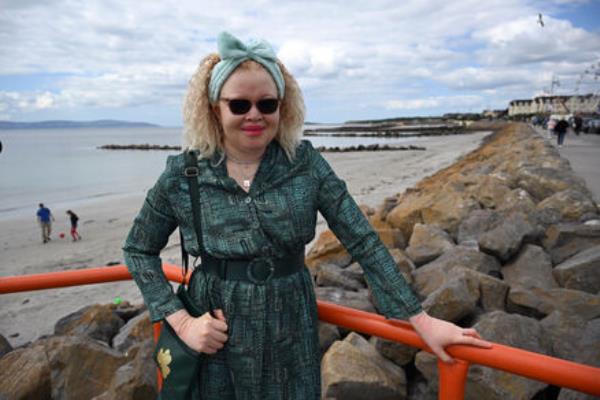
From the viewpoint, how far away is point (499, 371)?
2.65m

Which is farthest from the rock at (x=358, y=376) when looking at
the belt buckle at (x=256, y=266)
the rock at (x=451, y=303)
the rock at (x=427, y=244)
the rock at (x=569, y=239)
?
the rock at (x=569, y=239)

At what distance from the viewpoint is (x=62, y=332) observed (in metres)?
5.35

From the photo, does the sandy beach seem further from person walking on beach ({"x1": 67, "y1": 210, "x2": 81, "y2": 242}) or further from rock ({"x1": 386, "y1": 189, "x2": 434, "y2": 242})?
rock ({"x1": 386, "y1": 189, "x2": 434, "y2": 242})

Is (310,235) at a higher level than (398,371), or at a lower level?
higher

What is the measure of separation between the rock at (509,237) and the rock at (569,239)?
21 centimetres

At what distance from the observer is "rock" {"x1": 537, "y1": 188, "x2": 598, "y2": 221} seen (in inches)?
243

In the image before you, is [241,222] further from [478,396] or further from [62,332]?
[62,332]

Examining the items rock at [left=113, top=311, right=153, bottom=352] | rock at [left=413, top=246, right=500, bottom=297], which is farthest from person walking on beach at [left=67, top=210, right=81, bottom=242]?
rock at [left=413, top=246, right=500, bottom=297]

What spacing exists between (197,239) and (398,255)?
144 inches

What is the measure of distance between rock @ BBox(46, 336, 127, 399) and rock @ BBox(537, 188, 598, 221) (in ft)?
17.5

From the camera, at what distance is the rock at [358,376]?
2.92 meters

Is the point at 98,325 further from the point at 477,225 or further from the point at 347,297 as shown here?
the point at 477,225

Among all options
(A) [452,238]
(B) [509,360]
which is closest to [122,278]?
(B) [509,360]

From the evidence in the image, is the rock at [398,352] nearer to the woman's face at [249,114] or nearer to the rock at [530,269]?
the rock at [530,269]
